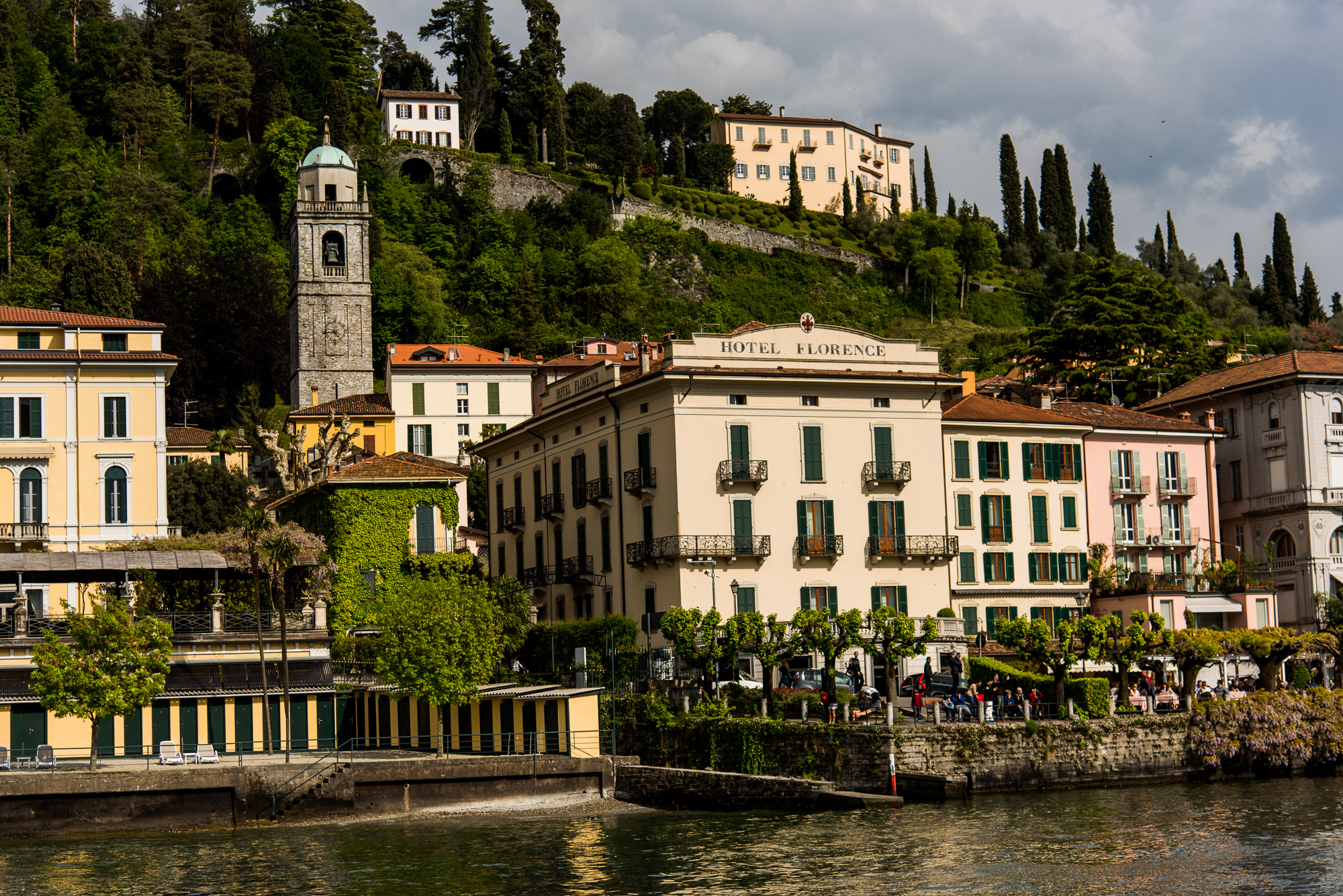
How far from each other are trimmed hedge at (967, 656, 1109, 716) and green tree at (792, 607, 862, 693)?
5.74 m

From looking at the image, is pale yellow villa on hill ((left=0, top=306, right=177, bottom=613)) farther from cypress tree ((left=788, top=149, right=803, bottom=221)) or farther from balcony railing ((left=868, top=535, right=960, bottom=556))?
cypress tree ((left=788, top=149, right=803, bottom=221))

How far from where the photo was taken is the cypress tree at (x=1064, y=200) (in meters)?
147

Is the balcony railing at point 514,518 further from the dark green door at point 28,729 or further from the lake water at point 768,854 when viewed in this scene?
the lake water at point 768,854

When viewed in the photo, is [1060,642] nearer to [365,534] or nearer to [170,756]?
[170,756]

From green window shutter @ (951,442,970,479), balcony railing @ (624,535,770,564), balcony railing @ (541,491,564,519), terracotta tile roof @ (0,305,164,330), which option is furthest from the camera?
terracotta tile roof @ (0,305,164,330)

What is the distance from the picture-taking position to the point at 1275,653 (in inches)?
1973

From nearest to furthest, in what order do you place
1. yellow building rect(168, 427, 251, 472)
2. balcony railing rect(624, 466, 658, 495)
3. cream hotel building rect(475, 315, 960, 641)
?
1. cream hotel building rect(475, 315, 960, 641)
2. balcony railing rect(624, 466, 658, 495)
3. yellow building rect(168, 427, 251, 472)

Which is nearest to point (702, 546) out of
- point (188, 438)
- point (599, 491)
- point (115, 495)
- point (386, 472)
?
point (599, 491)

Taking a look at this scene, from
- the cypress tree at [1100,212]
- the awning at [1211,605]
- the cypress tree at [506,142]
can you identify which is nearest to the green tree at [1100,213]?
the cypress tree at [1100,212]

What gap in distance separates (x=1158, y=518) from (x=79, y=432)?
4221cm

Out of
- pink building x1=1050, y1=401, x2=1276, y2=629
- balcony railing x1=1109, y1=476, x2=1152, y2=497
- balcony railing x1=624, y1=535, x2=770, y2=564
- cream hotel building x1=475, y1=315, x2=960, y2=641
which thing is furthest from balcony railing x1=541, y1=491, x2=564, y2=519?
balcony railing x1=1109, y1=476, x2=1152, y2=497

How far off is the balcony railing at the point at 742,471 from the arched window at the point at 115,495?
24.5m

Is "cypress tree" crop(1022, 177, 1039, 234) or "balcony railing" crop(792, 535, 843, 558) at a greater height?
"cypress tree" crop(1022, 177, 1039, 234)

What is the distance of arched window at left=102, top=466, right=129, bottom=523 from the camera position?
205ft
